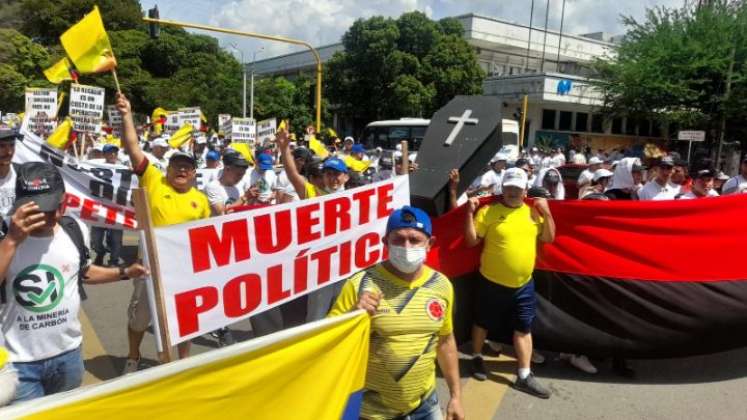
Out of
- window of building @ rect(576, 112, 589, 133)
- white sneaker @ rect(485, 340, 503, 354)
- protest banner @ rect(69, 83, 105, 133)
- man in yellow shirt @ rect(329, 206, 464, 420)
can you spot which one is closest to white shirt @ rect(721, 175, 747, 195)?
white sneaker @ rect(485, 340, 503, 354)

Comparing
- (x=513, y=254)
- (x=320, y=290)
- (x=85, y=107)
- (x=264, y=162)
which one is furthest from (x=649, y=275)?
(x=85, y=107)

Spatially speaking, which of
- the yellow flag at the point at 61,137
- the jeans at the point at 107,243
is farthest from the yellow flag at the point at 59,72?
the jeans at the point at 107,243

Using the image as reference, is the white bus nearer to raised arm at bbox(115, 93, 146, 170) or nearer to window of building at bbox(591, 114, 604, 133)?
window of building at bbox(591, 114, 604, 133)

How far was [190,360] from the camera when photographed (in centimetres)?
188

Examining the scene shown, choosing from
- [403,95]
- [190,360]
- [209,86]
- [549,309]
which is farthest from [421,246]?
[209,86]

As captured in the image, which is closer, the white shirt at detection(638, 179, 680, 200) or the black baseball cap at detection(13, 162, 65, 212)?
the black baseball cap at detection(13, 162, 65, 212)

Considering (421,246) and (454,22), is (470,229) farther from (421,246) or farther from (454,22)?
(454,22)

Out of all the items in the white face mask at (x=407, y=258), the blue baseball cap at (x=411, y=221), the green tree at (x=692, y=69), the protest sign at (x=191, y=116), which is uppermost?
the green tree at (x=692, y=69)

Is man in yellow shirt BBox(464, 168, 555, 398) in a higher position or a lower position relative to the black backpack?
lower

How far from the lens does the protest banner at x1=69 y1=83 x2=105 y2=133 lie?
9.20 meters

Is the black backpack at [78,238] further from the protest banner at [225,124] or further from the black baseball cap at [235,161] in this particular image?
the protest banner at [225,124]

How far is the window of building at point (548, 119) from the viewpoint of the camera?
128 ft

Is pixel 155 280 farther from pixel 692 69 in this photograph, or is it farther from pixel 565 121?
pixel 565 121

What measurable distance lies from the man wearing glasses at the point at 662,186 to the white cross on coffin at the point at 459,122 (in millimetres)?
2410
